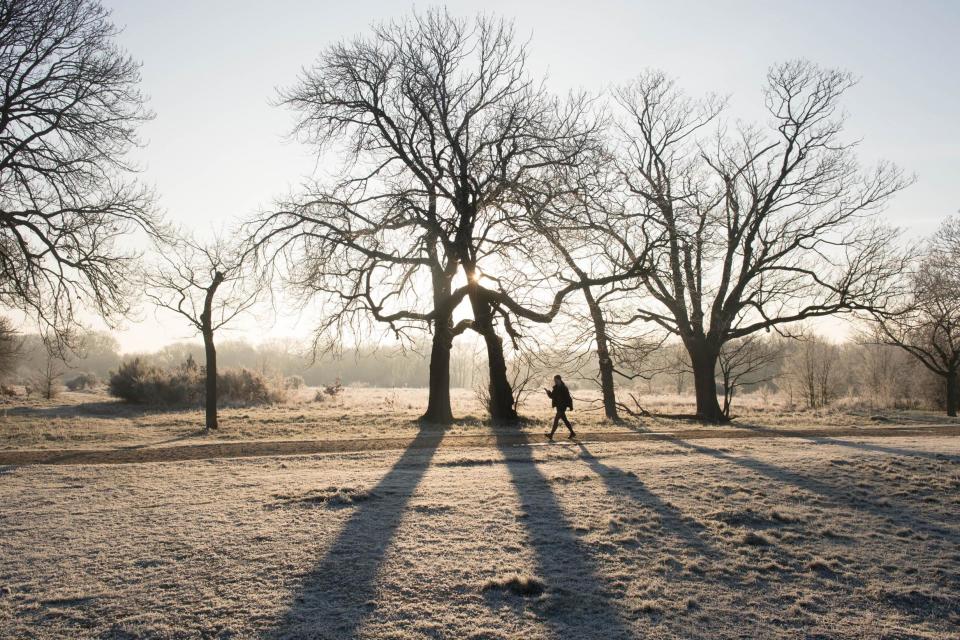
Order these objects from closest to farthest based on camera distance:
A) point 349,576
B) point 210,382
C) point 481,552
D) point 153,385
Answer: point 349,576
point 481,552
point 210,382
point 153,385

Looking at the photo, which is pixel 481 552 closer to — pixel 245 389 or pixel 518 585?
pixel 518 585

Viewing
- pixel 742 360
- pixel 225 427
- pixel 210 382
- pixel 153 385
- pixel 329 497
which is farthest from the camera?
pixel 153 385

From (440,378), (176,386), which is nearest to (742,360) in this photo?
(440,378)

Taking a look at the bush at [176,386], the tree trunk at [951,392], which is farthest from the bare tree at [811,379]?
the bush at [176,386]

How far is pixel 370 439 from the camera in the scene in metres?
14.8

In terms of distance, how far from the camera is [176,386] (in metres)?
29.2

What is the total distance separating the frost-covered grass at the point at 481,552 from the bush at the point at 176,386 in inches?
791

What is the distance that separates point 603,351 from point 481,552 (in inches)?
604

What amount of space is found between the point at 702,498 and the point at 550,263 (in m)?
8.93

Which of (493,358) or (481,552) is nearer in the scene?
(481,552)

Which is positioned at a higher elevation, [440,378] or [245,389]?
[440,378]

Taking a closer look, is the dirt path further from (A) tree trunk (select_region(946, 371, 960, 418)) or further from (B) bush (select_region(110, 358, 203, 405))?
(B) bush (select_region(110, 358, 203, 405))

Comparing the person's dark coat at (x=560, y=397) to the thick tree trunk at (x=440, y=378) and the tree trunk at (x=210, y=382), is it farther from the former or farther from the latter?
the tree trunk at (x=210, y=382)

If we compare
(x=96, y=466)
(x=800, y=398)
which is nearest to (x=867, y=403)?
(x=800, y=398)
